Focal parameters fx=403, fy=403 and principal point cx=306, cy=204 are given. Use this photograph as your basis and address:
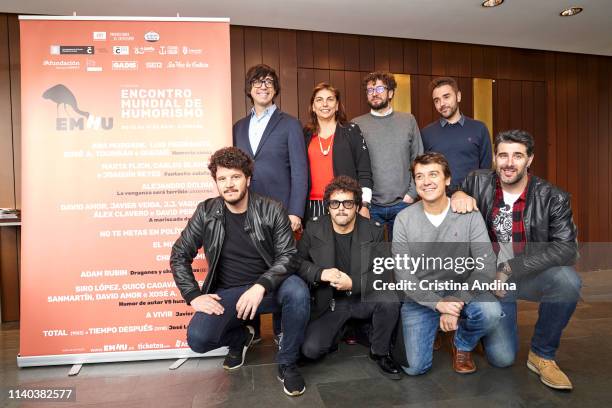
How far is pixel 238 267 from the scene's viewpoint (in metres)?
2.31

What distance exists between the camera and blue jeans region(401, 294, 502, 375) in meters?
2.16

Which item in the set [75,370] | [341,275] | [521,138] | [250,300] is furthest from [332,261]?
[75,370]

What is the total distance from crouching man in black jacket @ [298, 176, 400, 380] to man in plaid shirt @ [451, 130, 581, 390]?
569mm

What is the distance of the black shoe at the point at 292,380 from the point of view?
81.0 inches

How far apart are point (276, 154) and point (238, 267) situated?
785 mm

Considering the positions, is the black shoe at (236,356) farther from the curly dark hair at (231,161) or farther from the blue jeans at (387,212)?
the blue jeans at (387,212)

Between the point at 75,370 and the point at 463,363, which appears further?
the point at 75,370

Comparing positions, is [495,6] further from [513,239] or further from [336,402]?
[336,402]

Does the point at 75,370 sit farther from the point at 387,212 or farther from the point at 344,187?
the point at 387,212

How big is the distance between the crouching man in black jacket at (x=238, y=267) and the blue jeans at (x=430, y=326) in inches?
22.9

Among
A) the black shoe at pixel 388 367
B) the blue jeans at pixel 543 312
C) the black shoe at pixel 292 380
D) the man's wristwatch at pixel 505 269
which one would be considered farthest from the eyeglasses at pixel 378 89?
the black shoe at pixel 292 380

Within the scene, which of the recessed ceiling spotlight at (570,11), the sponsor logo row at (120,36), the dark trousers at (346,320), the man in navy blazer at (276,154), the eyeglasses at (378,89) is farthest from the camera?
the recessed ceiling spotlight at (570,11)

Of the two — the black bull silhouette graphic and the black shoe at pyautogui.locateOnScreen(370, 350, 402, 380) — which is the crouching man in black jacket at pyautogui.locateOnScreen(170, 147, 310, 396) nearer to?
the black shoe at pyautogui.locateOnScreen(370, 350, 402, 380)

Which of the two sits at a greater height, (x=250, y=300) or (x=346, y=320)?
(x=250, y=300)
